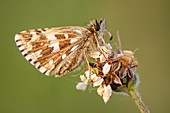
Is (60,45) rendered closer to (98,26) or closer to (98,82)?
(98,26)

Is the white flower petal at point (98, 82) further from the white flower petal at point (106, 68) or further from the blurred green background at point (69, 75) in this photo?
the blurred green background at point (69, 75)

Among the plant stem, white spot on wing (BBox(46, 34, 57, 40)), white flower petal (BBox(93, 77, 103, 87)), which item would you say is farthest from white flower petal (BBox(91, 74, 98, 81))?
white spot on wing (BBox(46, 34, 57, 40))

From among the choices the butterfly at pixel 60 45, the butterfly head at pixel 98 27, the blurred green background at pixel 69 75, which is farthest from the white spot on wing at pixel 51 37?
the blurred green background at pixel 69 75

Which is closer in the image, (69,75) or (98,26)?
(98,26)

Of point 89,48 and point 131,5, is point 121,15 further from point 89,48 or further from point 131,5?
point 89,48

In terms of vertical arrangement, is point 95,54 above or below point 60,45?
below

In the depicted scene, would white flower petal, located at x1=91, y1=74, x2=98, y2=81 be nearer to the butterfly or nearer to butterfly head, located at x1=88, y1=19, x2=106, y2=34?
the butterfly

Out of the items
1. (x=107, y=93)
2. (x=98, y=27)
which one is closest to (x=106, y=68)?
(x=107, y=93)

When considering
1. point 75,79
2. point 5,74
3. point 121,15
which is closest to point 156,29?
point 121,15
